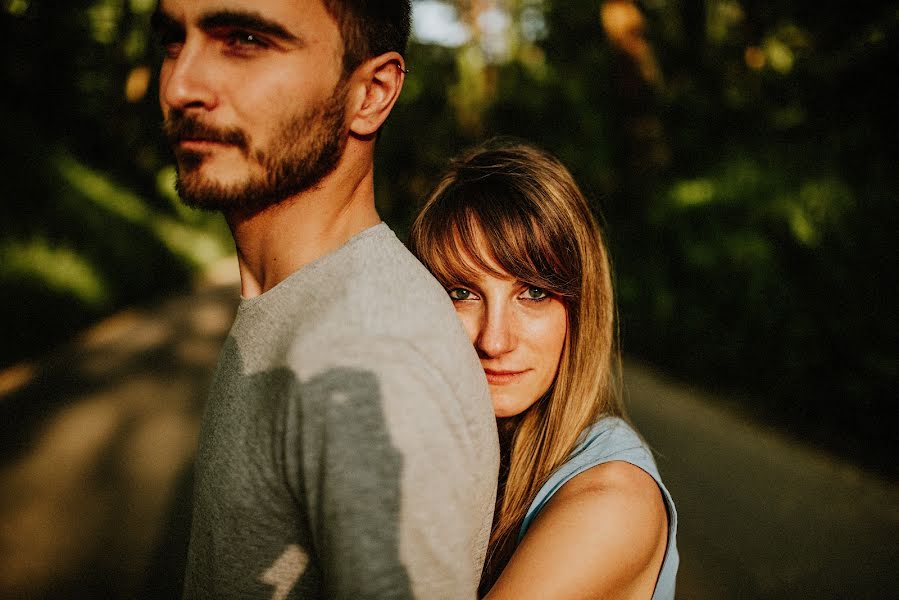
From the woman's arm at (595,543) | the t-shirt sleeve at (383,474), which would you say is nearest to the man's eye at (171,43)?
the t-shirt sleeve at (383,474)

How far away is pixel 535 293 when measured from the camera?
6.94 ft

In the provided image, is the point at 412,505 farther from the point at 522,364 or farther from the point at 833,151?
the point at 833,151

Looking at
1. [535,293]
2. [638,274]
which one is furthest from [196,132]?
[638,274]

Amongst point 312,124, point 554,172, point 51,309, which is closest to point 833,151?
point 554,172

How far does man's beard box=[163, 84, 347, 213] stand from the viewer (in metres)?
1.21

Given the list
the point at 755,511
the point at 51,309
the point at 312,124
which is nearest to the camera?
the point at 312,124

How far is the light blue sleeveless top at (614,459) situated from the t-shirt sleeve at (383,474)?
81 centimetres

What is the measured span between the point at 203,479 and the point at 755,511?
4443 mm

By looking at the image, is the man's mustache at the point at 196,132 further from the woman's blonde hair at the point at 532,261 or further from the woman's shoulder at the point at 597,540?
the woman's shoulder at the point at 597,540

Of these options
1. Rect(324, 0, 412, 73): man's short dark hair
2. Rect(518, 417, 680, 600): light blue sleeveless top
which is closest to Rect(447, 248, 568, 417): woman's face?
Rect(518, 417, 680, 600): light blue sleeveless top

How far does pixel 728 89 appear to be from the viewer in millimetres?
10297

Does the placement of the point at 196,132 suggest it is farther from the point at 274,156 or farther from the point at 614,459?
the point at 614,459

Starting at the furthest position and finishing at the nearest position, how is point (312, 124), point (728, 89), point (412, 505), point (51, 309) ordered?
point (728, 89), point (51, 309), point (312, 124), point (412, 505)

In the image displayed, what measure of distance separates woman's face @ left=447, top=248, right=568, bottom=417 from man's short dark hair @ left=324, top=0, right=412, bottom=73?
0.87 meters
